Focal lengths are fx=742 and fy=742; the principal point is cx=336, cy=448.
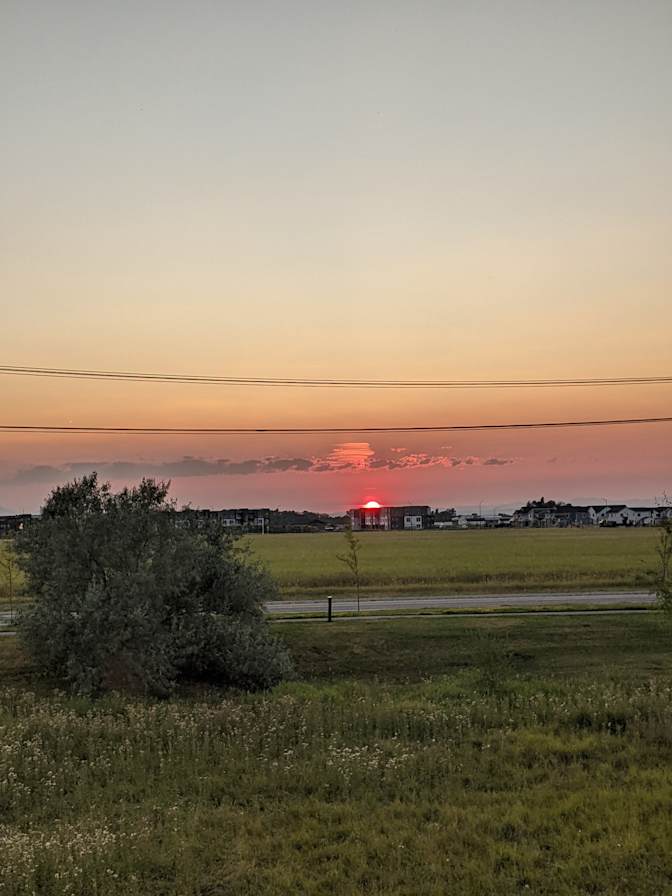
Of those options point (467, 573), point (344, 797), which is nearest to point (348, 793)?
point (344, 797)

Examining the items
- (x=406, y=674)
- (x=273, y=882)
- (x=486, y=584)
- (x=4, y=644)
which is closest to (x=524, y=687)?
(x=406, y=674)

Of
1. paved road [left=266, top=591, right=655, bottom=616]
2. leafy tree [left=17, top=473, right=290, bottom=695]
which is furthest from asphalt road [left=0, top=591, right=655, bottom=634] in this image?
leafy tree [left=17, top=473, right=290, bottom=695]

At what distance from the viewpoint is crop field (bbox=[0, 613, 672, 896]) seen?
21.0 feet

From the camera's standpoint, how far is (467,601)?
1390 inches

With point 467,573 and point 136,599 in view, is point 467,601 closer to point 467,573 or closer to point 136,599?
point 467,573

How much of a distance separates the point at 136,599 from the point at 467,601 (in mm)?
21947

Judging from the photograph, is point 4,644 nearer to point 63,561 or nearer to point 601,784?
point 63,561

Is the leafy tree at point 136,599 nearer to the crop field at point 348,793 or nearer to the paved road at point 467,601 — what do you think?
the crop field at point 348,793

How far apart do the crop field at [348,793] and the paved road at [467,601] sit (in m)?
17.9

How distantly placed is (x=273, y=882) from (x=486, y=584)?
124 feet

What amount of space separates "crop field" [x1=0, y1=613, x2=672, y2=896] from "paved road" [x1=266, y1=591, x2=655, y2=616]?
1793 centimetres

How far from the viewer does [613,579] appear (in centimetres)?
4428

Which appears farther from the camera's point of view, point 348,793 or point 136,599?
point 136,599

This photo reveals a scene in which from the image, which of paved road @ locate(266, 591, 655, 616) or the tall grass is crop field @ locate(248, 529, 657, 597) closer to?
paved road @ locate(266, 591, 655, 616)
